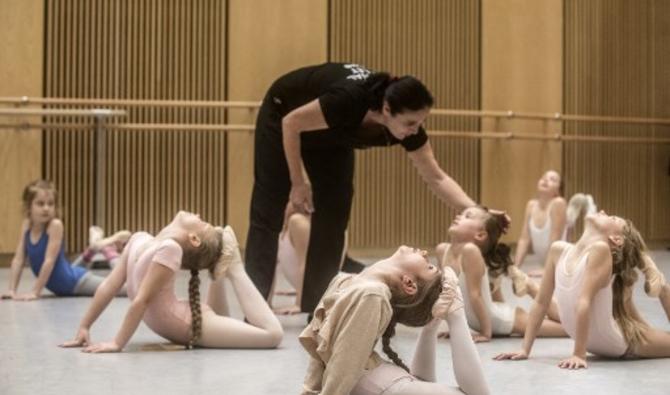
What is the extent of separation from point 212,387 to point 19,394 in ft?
2.02

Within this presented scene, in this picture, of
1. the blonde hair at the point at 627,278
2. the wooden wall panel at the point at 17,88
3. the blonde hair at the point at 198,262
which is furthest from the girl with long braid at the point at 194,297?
the wooden wall panel at the point at 17,88

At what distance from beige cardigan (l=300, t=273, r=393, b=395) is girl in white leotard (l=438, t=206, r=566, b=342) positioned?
6.07 ft

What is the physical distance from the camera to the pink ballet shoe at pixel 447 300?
9.95 feet

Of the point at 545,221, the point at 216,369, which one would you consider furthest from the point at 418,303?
the point at 545,221

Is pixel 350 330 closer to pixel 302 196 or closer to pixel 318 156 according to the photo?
pixel 302 196

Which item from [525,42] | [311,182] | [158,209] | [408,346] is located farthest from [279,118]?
[525,42]

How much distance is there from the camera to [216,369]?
3.95m

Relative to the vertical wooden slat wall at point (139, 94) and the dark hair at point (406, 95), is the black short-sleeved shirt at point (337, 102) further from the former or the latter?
the vertical wooden slat wall at point (139, 94)

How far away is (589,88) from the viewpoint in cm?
1052

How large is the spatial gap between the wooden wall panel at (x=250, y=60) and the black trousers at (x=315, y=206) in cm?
403

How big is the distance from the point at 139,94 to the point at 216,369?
5262mm

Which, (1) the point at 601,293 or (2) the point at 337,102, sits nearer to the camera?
(1) the point at 601,293

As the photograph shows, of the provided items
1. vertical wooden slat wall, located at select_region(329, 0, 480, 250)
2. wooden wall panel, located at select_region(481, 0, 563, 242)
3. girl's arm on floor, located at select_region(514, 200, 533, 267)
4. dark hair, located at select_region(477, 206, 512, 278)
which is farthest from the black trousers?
wooden wall panel, located at select_region(481, 0, 563, 242)

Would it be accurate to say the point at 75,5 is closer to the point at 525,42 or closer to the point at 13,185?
the point at 13,185
